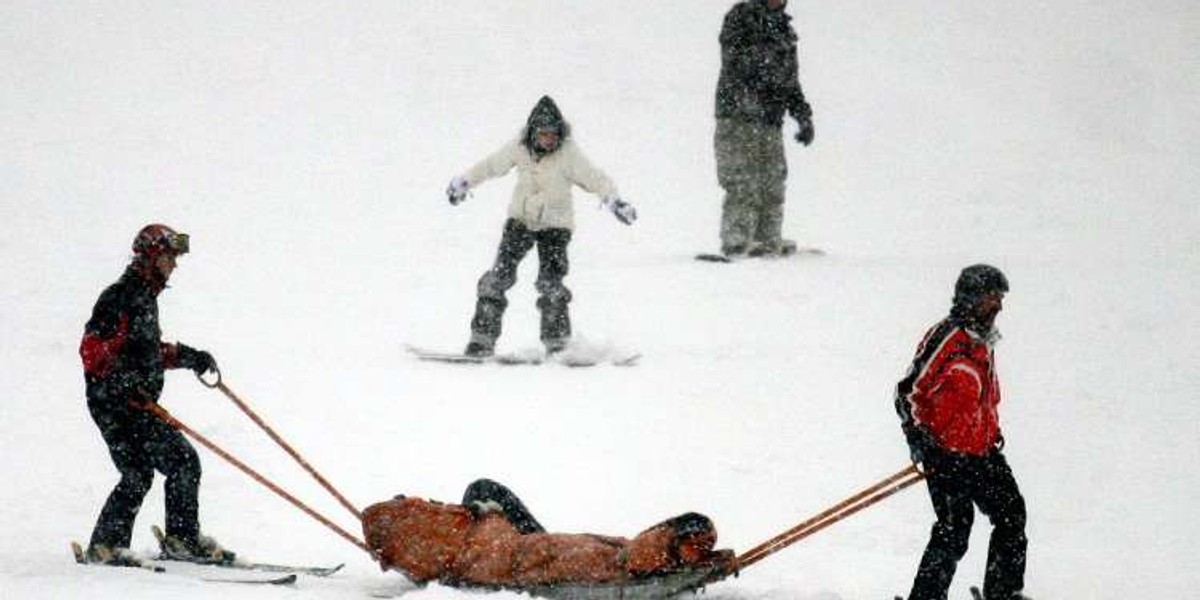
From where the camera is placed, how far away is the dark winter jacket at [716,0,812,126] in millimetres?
12945

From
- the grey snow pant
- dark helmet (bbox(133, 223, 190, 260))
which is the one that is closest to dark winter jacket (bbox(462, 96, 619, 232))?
the grey snow pant

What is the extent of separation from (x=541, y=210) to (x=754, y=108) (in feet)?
9.93

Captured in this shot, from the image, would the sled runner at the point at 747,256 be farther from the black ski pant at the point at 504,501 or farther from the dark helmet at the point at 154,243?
the dark helmet at the point at 154,243

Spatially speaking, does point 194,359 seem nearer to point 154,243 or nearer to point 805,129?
point 154,243

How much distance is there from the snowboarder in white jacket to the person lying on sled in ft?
13.0

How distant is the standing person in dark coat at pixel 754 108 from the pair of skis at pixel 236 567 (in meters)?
6.73

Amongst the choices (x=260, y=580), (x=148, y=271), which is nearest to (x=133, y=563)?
(x=260, y=580)

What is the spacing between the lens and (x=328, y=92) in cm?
2275

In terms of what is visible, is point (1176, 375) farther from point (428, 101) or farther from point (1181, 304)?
point (428, 101)

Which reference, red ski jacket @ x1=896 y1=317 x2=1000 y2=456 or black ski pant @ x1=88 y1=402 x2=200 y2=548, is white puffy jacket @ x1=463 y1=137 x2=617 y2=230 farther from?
red ski jacket @ x1=896 y1=317 x2=1000 y2=456

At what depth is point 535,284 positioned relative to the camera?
10461 mm

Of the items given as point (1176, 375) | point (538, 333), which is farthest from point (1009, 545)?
point (538, 333)

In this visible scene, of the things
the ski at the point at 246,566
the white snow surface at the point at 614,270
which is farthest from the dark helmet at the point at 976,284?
the ski at the point at 246,566

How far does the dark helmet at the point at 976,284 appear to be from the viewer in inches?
229
